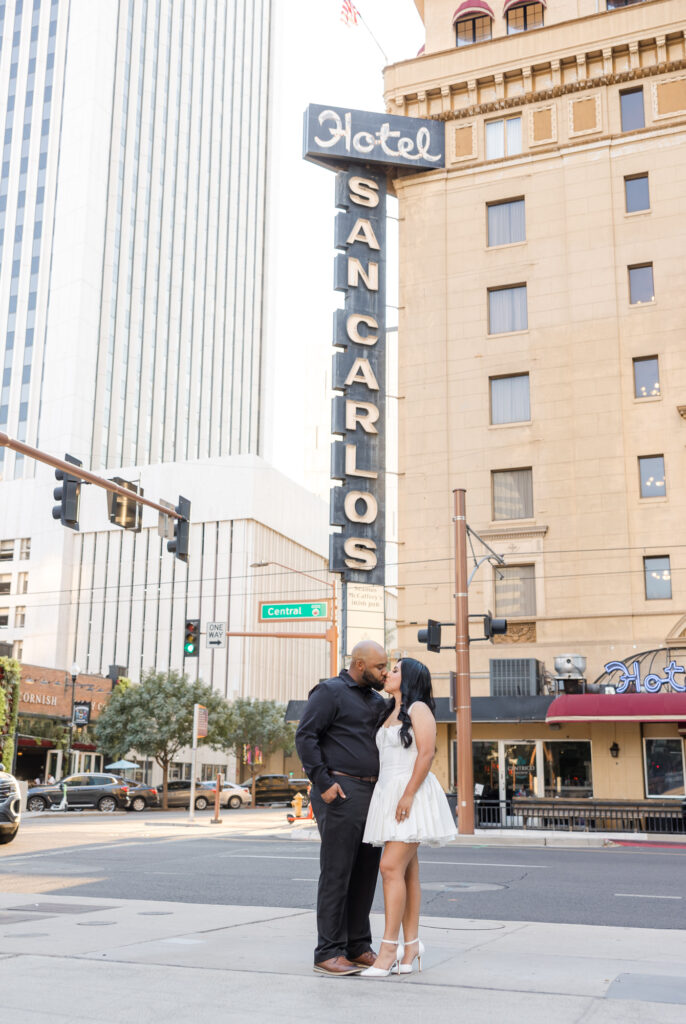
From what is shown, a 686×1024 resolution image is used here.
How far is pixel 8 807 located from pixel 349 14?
36978 millimetres

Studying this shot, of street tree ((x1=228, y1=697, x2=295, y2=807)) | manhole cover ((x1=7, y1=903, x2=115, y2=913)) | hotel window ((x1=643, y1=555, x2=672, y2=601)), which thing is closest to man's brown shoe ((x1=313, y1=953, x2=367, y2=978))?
manhole cover ((x1=7, y1=903, x2=115, y2=913))

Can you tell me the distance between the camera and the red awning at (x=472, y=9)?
4025cm

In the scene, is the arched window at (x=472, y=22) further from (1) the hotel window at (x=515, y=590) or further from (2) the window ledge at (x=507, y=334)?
(1) the hotel window at (x=515, y=590)

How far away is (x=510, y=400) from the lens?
35938mm

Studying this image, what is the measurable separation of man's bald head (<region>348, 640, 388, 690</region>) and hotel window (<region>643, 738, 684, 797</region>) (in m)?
26.5

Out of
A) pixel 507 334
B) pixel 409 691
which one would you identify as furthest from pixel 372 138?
pixel 409 691

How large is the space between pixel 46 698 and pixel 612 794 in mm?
36631

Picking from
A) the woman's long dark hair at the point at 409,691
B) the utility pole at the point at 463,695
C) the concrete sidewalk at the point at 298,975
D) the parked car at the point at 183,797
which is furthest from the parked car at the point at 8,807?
the parked car at the point at 183,797

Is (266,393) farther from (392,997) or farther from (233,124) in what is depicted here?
(392,997)

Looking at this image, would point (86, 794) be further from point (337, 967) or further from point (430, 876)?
point (337, 967)

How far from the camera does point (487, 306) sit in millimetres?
36969

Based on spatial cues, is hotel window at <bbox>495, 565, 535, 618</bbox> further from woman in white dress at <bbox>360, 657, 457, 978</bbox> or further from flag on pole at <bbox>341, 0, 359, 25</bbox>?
woman in white dress at <bbox>360, 657, 457, 978</bbox>

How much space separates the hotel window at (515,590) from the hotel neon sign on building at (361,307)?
530 centimetres

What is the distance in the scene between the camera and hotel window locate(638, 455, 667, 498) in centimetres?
3319
